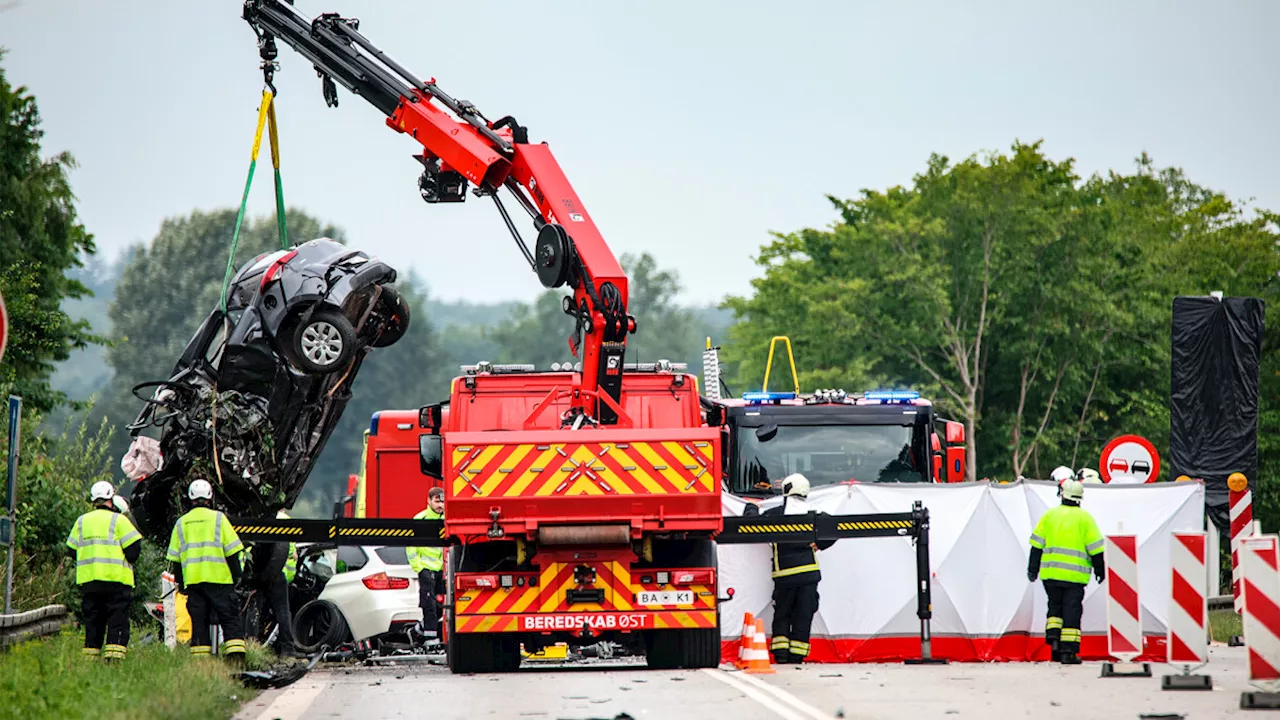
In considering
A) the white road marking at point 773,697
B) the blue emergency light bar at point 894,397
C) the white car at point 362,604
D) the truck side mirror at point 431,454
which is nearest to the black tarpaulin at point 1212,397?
the blue emergency light bar at point 894,397

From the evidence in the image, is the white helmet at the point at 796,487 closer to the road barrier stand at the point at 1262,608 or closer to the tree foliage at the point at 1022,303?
the road barrier stand at the point at 1262,608

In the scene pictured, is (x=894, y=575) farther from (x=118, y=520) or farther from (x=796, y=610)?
(x=118, y=520)

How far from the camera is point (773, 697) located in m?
13.1

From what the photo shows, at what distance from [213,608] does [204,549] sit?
0.51 metres

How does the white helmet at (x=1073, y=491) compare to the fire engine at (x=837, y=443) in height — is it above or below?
below

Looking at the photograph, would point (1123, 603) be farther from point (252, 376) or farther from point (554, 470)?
point (252, 376)

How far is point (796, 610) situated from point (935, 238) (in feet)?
116

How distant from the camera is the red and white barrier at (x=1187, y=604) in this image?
547 inches

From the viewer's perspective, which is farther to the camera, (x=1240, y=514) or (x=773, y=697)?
(x=1240, y=514)

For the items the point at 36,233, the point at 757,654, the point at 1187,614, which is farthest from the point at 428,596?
the point at 36,233

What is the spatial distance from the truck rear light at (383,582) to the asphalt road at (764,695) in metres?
2.77

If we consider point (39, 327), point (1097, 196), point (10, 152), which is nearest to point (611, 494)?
point (39, 327)

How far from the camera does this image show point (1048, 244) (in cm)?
5109

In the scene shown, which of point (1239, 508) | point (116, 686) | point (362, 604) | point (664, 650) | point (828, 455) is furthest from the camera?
point (1239, 508)
